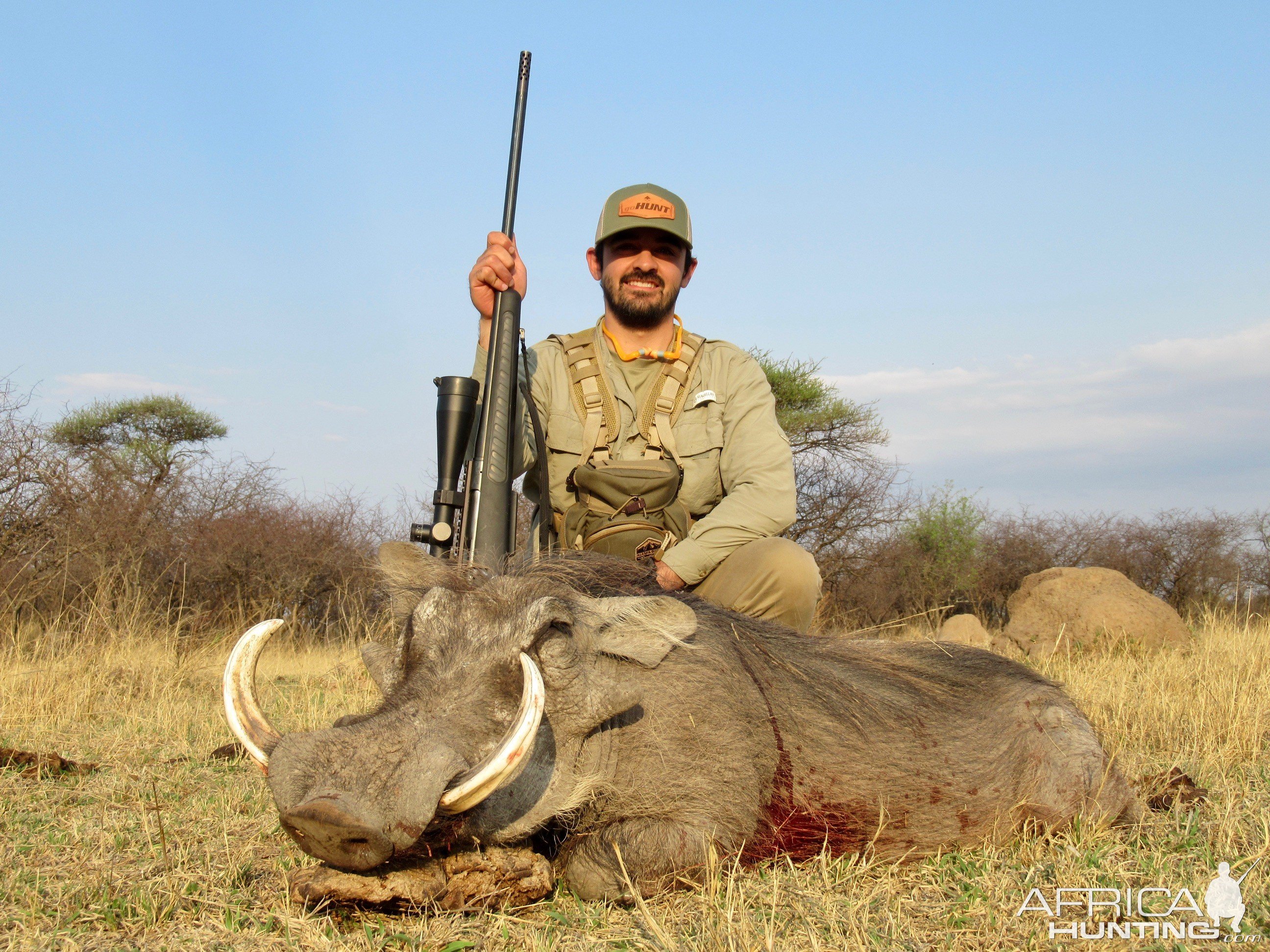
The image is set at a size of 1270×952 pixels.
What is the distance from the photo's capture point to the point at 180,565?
1023cm

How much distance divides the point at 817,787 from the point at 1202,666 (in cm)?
393

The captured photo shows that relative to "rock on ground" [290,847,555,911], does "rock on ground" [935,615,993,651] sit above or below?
below

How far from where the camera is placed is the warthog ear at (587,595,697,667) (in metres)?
2.37

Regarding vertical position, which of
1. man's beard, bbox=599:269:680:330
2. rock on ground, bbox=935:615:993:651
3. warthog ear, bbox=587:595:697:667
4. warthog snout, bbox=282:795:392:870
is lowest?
rock on ground, bbox=935:615:993:651

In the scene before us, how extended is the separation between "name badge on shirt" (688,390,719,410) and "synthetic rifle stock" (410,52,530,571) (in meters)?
0.78

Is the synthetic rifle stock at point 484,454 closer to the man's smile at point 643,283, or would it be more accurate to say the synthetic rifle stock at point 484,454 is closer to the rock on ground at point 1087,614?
the man's smile at point 643,283

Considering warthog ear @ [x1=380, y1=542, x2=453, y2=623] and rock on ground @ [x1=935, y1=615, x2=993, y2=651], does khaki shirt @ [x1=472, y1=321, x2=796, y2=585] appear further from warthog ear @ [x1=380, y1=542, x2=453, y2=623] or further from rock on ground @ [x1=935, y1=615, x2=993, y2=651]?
rock on ground @ [x1=935, y1=615, x2=993, y2=651]

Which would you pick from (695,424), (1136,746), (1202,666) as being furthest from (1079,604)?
(695,424)

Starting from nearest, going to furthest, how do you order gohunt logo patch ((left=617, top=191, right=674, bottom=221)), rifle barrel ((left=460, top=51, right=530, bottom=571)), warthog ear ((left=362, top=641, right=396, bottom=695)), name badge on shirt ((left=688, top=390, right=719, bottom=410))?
warthog ear ((left=362, top=641, right=396, bottom=695))
rifle barrel ((left=460, top=51, right=530, bottom=571))
name badge on shirt ((left=688, top=390, right=719, bottom=410))
gohunt logo patch ((left=617, top=191, right=674, bottom=221))

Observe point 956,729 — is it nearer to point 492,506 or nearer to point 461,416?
point 492,506

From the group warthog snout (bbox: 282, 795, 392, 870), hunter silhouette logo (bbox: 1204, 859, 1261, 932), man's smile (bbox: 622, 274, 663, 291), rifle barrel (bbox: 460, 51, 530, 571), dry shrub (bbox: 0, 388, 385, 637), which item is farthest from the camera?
dry shrub (bbox: 0, 388, 385, 637)

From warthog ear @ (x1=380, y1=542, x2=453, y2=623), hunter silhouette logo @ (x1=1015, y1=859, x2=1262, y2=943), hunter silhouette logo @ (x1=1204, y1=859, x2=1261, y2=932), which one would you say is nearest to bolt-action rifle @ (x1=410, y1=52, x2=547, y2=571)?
warthog ear @ (x1=380, y1=542, x2=453, y2=623)

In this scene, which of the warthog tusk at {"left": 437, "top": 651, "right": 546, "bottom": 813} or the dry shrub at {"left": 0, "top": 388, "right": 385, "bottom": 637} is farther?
the dry shrub at {"left": 0, "top": 388, "right": 385, "bottom": 637}

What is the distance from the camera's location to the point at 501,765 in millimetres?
1825
